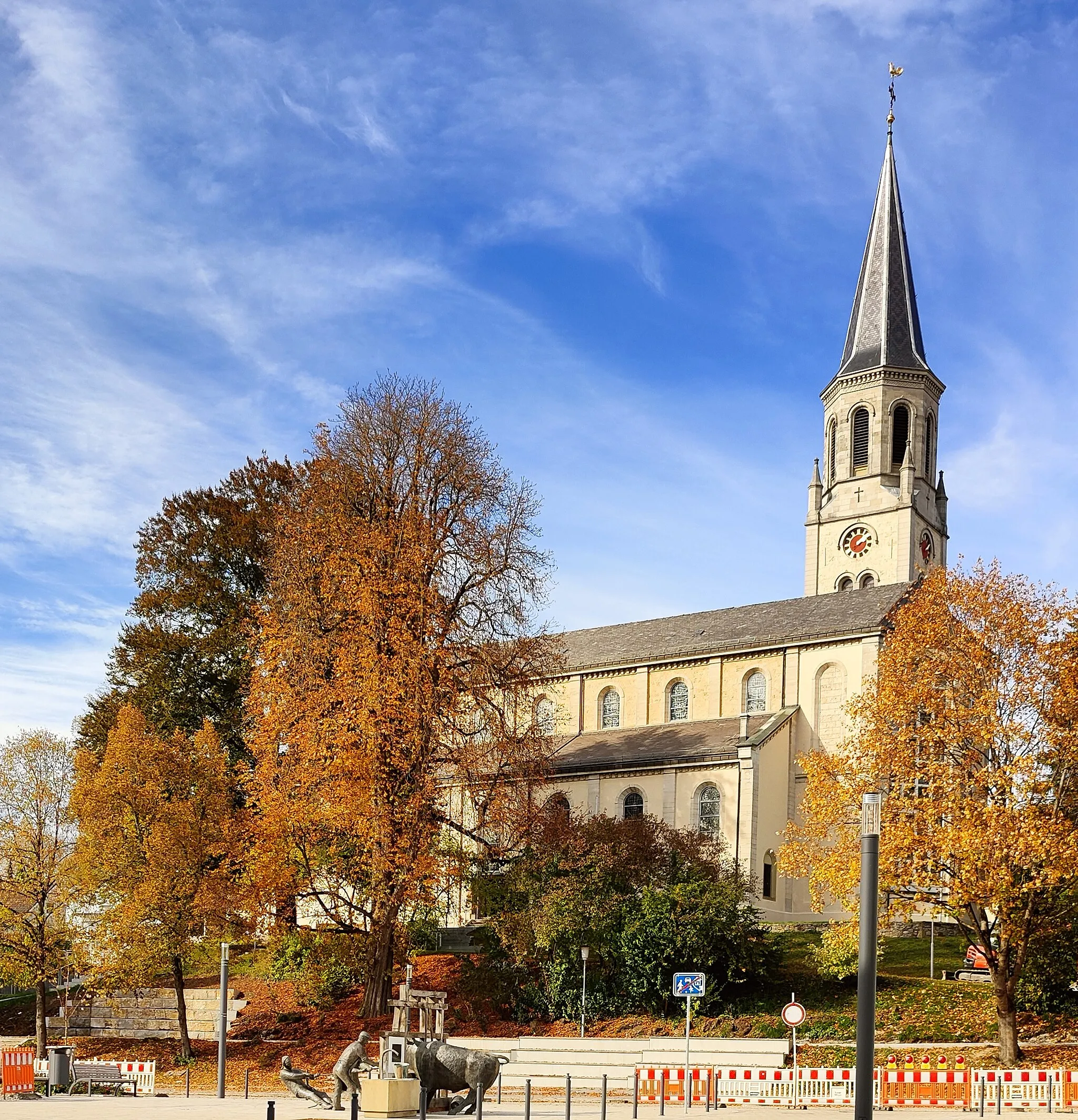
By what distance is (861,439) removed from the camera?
7738 cm

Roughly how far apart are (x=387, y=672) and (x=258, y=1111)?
1388 cm

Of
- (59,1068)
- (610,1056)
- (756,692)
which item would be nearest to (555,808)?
(610,1056)

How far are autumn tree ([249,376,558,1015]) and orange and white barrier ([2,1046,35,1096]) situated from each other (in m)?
8.25

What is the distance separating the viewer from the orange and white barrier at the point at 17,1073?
26.5m

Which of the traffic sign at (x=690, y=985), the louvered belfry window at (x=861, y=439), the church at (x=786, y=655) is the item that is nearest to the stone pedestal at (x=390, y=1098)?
the traffic sign at (x=690, y=985)

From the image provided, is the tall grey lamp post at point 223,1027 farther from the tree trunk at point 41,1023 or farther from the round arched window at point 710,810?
the round arched window at point 710,810

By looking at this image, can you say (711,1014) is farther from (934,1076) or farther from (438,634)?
(438,634)

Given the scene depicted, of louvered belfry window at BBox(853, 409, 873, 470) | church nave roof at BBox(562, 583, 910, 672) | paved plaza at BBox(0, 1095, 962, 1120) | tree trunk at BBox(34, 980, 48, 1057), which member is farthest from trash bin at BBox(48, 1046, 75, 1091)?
louvered belfry window at BBox(853, 409, 873, 470)

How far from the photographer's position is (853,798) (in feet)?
98.4

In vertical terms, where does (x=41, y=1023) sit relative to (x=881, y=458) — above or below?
below

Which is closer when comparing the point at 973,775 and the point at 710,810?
the point at 973,775

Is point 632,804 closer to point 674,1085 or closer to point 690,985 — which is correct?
point 674,1085

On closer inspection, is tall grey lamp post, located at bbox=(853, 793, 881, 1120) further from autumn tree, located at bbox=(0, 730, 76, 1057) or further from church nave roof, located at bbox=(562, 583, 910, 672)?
church nave roof, located at bbox=(562, 583, 910, 672)

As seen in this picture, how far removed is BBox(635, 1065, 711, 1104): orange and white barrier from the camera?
26.0 metres
